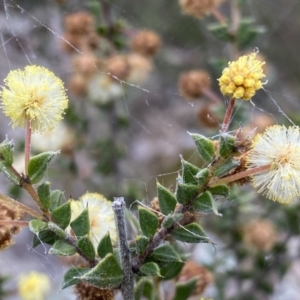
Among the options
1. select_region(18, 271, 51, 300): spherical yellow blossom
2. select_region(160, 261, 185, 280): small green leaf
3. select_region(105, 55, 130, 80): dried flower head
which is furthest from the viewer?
select_region(105, 55, 130, 80): dried flower head

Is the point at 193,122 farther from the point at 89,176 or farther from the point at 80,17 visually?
the point at 80,17

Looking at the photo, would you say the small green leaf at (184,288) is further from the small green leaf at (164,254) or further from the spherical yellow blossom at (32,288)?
the spherical yellow blossom at (32,288)

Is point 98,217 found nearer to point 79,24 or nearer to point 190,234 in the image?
point 190,234

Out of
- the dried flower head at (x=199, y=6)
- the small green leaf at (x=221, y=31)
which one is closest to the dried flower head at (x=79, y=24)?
the dried flower head at (x=199, y=6)

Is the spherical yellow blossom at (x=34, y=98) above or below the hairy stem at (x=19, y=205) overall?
above

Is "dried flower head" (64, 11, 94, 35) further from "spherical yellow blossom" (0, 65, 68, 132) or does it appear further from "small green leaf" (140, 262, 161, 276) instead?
"small green leaf" (140, 262, 161, 276)

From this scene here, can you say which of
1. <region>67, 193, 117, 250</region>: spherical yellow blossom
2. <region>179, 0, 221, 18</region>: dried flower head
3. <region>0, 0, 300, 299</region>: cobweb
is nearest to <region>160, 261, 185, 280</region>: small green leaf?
<region>67, 193, 117, 250</region>: spherical yellow blossom
